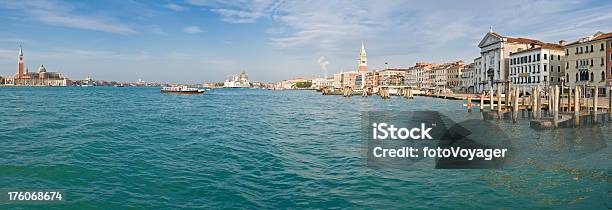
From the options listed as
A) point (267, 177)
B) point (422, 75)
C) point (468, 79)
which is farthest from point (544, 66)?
point (422, 75)

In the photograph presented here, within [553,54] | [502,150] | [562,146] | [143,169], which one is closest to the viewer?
[143,169]

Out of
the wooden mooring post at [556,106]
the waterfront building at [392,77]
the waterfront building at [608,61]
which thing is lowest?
the wooden mooring post at [556,106]

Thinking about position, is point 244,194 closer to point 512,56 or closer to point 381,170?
point 381,170

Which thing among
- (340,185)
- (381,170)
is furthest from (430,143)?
(340,185)

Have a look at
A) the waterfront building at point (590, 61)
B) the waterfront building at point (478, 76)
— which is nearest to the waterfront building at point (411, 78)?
the waterfront building at point (478, 76)

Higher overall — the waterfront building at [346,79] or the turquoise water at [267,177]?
the waterfront building at [346,79]

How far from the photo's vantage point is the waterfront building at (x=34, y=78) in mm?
156375

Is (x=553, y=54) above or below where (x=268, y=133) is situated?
above

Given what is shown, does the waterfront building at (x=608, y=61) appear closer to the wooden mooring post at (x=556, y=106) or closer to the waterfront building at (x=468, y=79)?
the wooden mooring post at (x=556, y=106)

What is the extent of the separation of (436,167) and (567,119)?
13.3m

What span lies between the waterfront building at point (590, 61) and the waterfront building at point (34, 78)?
17099 centimetres

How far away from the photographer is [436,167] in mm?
9578

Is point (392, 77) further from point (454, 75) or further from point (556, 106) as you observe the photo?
point (556, 106)

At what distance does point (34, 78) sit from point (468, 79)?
161 metres
